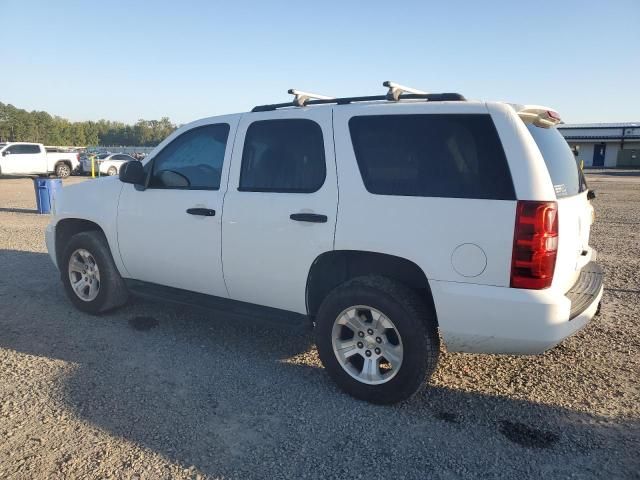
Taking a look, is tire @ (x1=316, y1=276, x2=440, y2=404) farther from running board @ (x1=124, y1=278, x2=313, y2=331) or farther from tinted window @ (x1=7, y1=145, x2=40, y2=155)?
tinted window @ (x1=7, y1=145, x2=40, y2=155)

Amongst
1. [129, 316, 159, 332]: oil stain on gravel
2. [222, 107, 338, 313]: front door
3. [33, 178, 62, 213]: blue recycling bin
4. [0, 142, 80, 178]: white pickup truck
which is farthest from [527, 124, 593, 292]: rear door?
[0, 142, 80, 178]: white pickup truck

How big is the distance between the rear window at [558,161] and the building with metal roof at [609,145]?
57.3 meters

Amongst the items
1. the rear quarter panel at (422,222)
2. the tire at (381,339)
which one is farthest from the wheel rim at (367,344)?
the rear quarter panel at (422,222)

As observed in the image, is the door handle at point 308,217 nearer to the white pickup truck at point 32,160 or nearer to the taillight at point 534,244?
the taillight at point 534,244

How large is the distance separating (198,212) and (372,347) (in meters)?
1.78

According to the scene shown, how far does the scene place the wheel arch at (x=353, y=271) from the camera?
3377mm

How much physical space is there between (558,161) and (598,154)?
6043cm

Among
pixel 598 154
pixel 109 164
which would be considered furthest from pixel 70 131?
pixel 598 154

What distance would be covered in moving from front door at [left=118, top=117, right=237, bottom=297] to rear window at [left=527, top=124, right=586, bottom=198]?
2.31m

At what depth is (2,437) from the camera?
9.77 ft

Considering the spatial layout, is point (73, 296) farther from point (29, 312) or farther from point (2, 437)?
point (2, 437)

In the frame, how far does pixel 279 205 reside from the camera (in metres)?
3.69

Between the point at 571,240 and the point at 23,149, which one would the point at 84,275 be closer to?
the point at 571,240

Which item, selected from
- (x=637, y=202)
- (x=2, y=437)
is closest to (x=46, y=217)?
(x=2, y=437)
